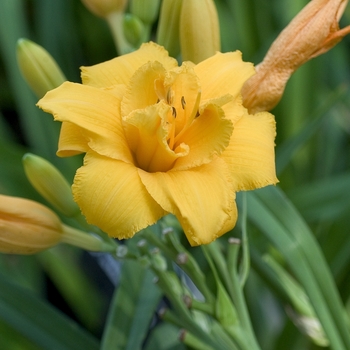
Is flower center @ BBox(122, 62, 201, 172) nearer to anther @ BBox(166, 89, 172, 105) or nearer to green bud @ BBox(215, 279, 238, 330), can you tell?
anther @ BBox(166, 89, 172, 105)

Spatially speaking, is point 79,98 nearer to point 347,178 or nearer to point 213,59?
point 213,59

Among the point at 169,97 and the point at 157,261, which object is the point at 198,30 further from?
the point at 157,261

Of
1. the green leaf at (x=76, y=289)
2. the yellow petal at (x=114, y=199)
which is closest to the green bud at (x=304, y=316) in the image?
the yellow petal at (x=114, y=199)

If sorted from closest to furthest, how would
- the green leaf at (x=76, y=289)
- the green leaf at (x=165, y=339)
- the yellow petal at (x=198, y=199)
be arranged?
the yellow petal at (x=198, y=199)
the green leaf at (x=165, y=339)
the green leaf at (x=76, y=289)

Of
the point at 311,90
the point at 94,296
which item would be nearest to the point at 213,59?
the point at 311,90

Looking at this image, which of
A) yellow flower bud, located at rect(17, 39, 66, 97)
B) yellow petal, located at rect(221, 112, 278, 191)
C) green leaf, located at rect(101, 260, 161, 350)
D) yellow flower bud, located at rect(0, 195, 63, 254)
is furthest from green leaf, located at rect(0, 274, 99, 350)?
yellow petal, located at rect(221, 112, 278, 191)

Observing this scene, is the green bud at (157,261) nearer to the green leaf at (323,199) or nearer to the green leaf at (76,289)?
the green leaf at (323,199)
